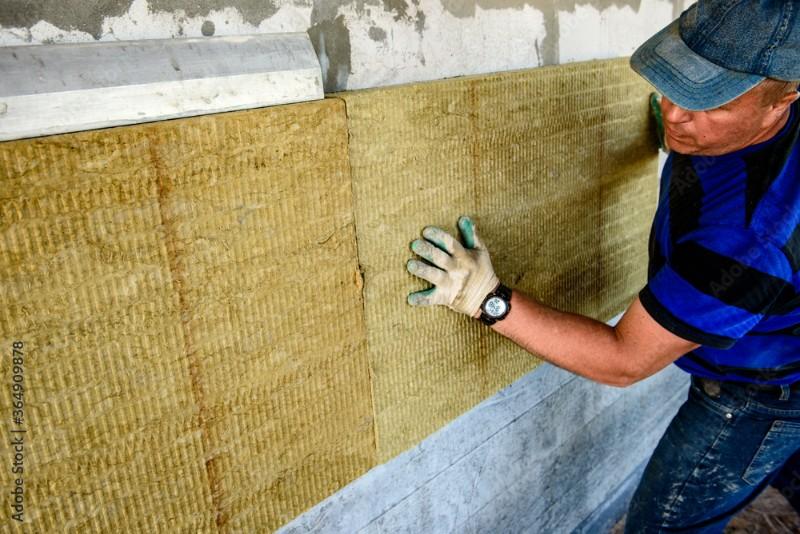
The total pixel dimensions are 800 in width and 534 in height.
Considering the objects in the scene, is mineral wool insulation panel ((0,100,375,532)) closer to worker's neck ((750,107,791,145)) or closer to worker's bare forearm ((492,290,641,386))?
worker's bare forearm ((492,290,641,386))

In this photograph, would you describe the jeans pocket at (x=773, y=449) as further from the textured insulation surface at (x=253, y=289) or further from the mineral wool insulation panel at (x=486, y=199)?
the textured insulation surface at (x=253, y=289)

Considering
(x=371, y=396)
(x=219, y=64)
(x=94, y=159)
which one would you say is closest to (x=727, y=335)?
(x=371, y=396)

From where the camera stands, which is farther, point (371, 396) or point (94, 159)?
point (371, 396)

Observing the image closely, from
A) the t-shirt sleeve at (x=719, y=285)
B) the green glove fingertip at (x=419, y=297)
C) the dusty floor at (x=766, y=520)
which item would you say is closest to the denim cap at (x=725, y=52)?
the t-shirt sleeve at (x=719, y=285)

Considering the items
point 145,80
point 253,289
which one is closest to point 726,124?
point 253,289

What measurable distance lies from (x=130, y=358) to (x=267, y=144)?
1.40 ft

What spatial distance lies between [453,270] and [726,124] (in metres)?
0.70

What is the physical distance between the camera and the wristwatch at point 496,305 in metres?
1.43

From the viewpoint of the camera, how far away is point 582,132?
1.74 m

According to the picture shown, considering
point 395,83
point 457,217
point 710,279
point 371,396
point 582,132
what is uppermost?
point 395,83

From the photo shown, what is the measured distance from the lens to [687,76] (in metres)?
1.33

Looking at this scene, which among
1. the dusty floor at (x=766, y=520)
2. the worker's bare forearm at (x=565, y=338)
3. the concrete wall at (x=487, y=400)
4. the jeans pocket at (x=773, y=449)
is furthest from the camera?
the dusty floor at (x=766, y=520)

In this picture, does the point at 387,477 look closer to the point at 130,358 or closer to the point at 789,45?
A: the point at 130,358

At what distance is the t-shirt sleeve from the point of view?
1.28 m
